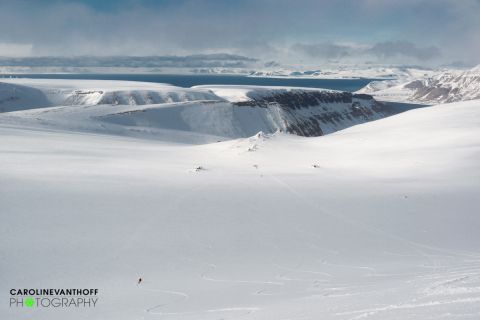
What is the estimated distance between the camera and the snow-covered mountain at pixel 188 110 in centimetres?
7822

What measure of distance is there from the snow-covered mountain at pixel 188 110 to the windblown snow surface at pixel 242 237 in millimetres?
44689

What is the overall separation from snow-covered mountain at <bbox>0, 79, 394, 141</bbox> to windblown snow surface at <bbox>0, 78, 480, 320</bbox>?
147 feet

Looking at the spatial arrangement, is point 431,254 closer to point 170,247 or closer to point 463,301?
point 463,301

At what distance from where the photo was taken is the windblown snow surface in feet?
36.8

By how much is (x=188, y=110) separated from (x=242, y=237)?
276 feet

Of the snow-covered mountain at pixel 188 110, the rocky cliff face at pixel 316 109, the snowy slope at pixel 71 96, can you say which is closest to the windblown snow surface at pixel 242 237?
the snow-covered mountain at pixel 188 110

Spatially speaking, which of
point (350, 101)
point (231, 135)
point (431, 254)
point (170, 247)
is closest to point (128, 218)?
point (170, 247)

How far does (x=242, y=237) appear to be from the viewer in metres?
16.2

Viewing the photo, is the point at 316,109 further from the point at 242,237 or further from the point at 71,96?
the point at 242,237

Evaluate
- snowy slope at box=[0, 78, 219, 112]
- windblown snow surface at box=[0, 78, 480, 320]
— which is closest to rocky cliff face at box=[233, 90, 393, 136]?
snowy slope at box=[0, 78, 219, 112]

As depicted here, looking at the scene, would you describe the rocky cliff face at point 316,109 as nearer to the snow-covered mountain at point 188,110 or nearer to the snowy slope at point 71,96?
the snow-covered mountain at point 188,110

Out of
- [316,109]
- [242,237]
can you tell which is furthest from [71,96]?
[242,237]

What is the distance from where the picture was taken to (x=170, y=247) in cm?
1495

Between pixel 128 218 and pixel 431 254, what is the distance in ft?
36.3
